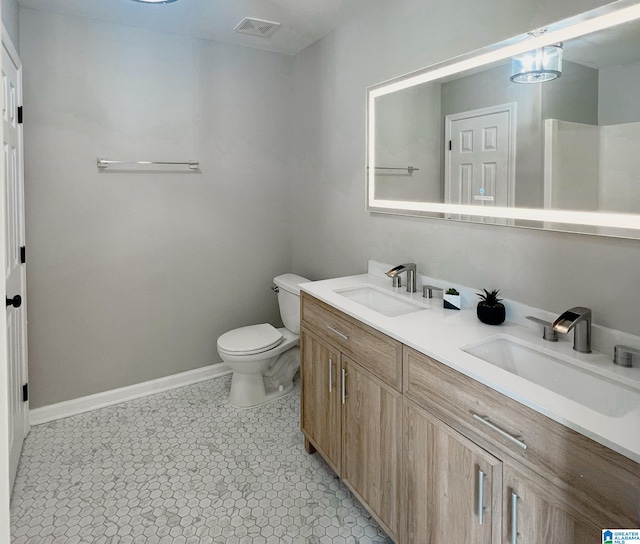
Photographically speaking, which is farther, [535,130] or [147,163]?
A: [147,163]

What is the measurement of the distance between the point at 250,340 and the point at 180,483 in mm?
957

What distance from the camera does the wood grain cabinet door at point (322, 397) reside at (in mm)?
2068

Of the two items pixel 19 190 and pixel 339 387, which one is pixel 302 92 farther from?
pixel 339 387

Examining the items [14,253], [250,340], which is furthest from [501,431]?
[14,253]

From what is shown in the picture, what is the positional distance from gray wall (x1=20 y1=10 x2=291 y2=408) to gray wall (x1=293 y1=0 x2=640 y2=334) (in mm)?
362

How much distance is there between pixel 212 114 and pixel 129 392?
1.98 m

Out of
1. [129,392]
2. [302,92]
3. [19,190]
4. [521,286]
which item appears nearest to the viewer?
[521,286]

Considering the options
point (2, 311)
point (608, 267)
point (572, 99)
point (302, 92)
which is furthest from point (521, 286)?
point (302, 92)

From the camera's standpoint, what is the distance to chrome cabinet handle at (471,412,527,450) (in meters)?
1.19

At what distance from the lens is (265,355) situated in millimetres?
2873

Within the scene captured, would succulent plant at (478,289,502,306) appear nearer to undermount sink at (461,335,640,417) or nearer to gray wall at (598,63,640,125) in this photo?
undermount sink at (461,335,640,417)

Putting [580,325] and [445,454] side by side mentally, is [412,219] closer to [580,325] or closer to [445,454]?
[580,325]

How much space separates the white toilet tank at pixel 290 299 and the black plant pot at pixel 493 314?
1470mm

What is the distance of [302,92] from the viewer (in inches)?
129
